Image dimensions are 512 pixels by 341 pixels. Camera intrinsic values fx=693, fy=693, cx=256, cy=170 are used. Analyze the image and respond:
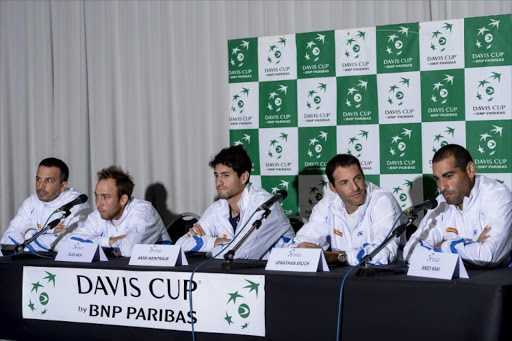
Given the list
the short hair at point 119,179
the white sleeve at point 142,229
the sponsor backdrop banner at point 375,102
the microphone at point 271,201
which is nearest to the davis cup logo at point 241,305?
the microphone at point 271,201

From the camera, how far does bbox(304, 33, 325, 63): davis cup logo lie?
4227 millimetres

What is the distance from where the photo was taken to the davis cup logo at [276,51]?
14.2 feet

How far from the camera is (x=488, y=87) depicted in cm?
383

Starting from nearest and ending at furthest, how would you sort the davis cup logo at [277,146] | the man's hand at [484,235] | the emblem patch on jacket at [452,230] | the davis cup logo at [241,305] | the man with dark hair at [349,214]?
the davis cup logo at [241,305] → the man's hand at [484,235] → the emblem patch on jacket at [452,230] → the man with dark hair at [349,214] → the davis cup logo at [277,146]

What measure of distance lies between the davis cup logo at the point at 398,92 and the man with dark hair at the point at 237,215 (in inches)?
41.7

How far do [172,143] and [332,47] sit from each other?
1460 millimetres

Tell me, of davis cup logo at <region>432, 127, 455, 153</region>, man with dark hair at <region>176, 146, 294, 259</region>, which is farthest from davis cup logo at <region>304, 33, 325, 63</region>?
man with dark hair at <region>176, 146, 294, 259</region>

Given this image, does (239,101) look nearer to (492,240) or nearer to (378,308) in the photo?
(492,240)

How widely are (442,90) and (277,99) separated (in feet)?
3.32

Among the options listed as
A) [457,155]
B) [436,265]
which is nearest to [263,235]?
[457,155]

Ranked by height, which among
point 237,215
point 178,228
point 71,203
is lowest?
point 178,228

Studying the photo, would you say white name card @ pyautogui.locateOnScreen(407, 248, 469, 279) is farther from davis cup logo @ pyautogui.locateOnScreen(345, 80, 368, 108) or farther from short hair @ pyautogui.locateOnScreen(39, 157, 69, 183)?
short hair @ pyautogui.locateOnScreen(39, 157, 69, 183)

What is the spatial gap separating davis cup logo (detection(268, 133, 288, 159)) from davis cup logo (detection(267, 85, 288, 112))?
0.18 metres

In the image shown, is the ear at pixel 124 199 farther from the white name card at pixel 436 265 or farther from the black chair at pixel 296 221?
the white name card at pixel 436 265
